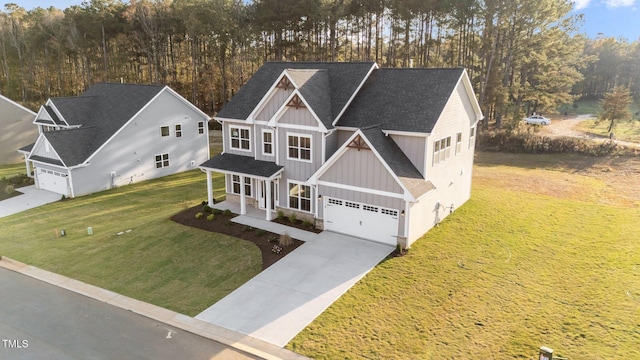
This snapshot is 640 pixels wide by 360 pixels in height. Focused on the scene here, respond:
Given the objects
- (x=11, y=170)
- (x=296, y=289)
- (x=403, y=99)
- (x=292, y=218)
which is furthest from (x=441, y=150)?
(x=11, y=170)

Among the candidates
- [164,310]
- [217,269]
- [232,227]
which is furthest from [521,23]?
[164,310]

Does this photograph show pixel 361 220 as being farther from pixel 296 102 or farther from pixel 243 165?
pixel 243 165

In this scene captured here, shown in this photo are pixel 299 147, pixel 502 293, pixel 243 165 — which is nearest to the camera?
pixel 502 293

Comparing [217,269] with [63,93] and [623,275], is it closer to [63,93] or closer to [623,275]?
[623,275]

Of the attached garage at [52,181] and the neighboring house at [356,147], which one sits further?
the attached garage at [52,181]

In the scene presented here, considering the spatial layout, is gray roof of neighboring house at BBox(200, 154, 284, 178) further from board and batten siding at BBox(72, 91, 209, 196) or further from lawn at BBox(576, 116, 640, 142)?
lawn at BBox(576, 116, 640, 142)

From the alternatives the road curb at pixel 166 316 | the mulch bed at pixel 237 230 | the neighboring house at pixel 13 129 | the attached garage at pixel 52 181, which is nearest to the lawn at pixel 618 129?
the mulch bed at pixel 237 230

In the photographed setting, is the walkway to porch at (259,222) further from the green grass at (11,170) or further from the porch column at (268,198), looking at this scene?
the green grass at (11,170)
